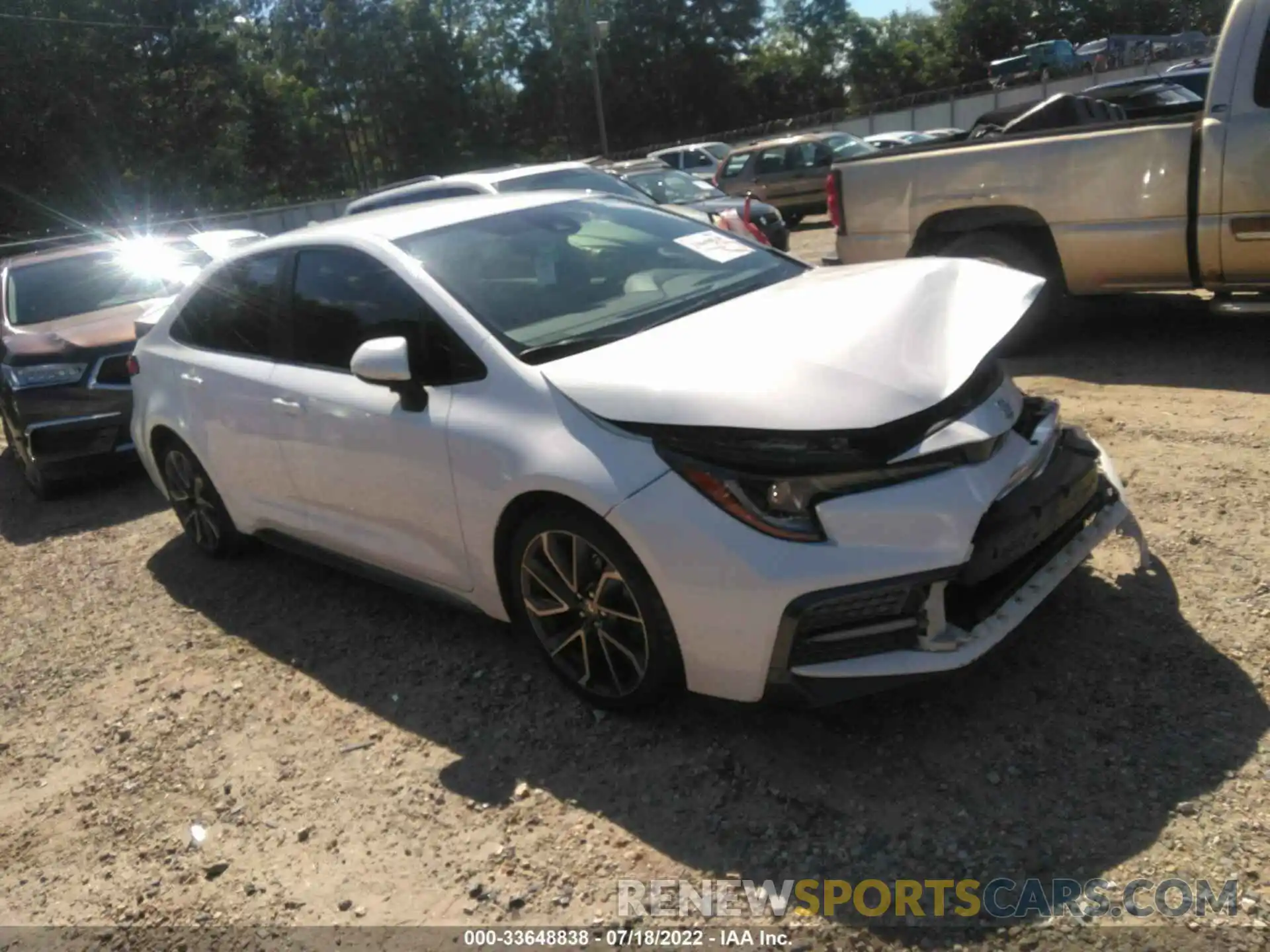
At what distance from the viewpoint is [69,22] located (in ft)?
121

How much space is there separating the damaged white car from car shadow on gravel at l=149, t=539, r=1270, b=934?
26 centimetres

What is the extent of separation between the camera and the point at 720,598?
2.96 m

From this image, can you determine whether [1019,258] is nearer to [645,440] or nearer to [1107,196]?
[1107,196]

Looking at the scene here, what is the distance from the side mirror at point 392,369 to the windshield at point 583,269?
0.30 meters

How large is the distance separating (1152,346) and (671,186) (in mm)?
8447

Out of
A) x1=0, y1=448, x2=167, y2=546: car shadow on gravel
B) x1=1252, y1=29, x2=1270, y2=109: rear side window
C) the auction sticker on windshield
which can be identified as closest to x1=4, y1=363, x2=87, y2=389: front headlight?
x1=0, y1=448, x2=167, y2=546: car shadow on gravel

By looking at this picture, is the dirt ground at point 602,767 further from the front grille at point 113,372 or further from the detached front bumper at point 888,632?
the front grille at point 113,372

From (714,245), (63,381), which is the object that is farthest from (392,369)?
(63,381)

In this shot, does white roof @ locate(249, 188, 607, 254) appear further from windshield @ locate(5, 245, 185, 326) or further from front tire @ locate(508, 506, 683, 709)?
windshield @ locate(5, 245, 185, 326)

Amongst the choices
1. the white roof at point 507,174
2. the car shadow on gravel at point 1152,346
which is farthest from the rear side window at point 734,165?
the car shadow on gravel at point 1152,346

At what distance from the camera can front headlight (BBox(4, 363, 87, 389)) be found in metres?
7.36

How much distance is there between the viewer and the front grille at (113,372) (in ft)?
24.4

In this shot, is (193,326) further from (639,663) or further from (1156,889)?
(1156,889)

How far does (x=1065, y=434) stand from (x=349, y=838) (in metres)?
2.69
